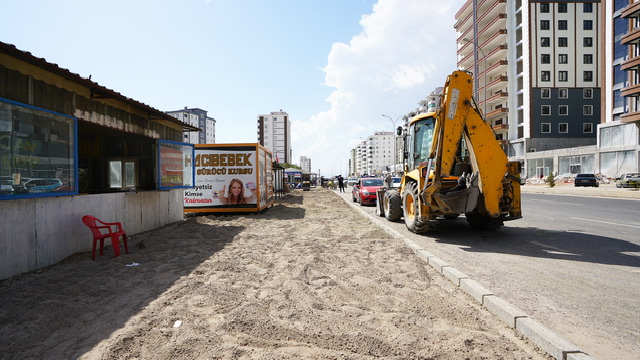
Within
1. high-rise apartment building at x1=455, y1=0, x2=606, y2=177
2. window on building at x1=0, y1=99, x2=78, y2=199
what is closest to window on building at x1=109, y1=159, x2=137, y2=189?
window on building at x1=0, y1=99, x2=78, y2=199

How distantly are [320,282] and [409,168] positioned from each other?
18.7ft

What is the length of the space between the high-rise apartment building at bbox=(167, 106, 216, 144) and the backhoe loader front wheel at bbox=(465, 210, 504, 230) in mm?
115168

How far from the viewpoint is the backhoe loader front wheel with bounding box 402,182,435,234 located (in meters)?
7.76

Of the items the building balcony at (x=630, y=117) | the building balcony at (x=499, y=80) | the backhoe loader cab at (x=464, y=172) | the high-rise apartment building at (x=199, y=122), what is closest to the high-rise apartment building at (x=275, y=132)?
the high-rise apartment building at (x=199, y=122)

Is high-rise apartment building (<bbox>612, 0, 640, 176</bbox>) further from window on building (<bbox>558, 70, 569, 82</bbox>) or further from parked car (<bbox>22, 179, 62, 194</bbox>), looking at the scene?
parked car (<bbox>22, 179, 62, 194</bbox>)

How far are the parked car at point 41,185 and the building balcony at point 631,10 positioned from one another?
43534mm

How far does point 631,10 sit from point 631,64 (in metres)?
4.81

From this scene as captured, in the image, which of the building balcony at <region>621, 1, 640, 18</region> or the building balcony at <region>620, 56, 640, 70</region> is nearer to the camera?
the building balcony at <region>621, 1, 640, 18</region>

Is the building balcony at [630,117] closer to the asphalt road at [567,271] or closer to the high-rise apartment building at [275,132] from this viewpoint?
the asphalt road at [567,271]

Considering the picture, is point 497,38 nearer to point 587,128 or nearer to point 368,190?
point 587,128

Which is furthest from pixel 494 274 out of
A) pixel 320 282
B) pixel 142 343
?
pixel 142 343

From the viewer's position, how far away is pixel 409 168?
9367 millimetres

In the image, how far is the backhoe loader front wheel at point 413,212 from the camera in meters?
7.76

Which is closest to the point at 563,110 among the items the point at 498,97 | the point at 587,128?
the point at 587,128
